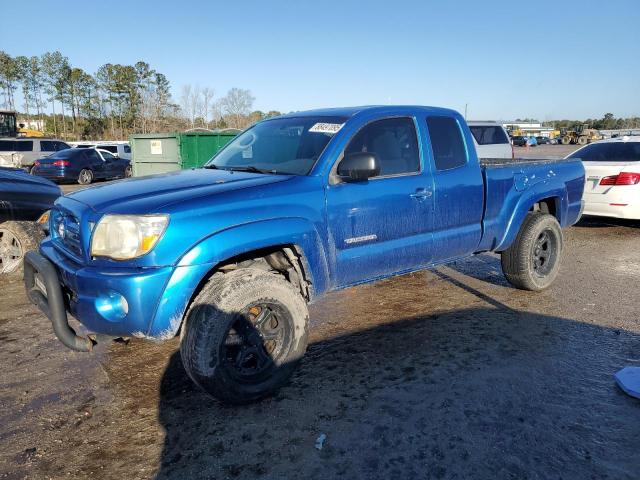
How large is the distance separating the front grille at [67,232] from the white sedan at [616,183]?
7827 mm

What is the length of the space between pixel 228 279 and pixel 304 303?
0.56m

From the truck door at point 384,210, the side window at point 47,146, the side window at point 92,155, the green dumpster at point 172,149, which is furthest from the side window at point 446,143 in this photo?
the side window at point 47,146

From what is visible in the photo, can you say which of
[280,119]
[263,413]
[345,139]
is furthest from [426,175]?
[263,413]

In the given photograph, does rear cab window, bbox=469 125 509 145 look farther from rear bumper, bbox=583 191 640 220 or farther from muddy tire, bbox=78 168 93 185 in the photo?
muddy tire, bbox=78 168 93 185

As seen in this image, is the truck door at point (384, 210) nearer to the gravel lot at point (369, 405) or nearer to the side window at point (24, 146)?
the gravel lot at point (369, 405)

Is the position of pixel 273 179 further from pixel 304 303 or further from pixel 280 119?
pixel 280 119

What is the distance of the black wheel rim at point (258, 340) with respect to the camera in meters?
3.14

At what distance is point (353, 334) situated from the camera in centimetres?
434

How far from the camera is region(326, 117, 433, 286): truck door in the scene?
3566 mm

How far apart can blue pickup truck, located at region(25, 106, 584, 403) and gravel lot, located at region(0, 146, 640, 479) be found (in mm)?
398

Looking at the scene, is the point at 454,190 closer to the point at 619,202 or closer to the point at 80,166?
the point at 619,202

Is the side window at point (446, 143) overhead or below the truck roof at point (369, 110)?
below

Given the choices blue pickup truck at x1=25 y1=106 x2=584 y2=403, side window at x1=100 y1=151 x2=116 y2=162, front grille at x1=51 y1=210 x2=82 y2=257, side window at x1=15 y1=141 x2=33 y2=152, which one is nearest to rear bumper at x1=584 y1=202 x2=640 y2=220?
blue pickup truck at x1=25 y1=106 x2=584 y2=403

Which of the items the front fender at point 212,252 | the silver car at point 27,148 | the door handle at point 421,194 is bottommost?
the front fender at point 212,252
